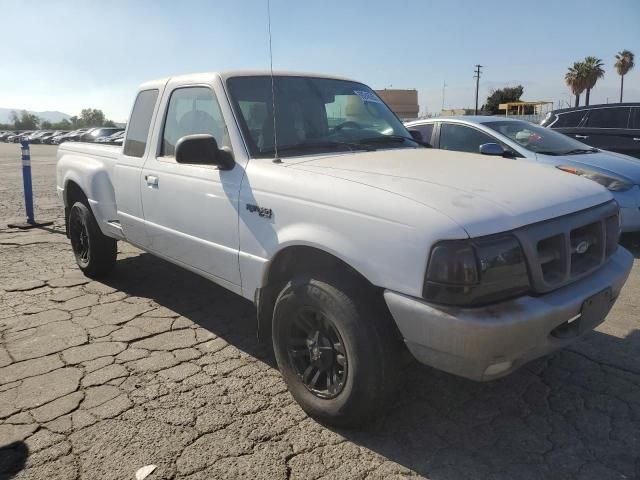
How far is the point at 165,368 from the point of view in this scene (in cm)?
333

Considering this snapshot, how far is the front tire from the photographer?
2.33 meters

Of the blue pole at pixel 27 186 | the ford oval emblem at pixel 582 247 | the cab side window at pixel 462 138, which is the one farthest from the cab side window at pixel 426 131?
the blue pole at pixel 27 186

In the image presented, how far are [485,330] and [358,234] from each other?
0.69 metres

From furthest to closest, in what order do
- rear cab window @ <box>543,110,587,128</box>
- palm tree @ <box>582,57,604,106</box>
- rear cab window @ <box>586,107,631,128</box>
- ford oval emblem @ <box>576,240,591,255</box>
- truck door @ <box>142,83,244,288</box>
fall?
palm tree @ <box>582,57,604,106</box> < rear cab window @ <box>543,110,587,128</box> < rear cab window @ <box>586,107,631,128</box> < truck door @ <box>142,83,244,288</box> < ford oval emblem @ <box>576,240,591,255</box>

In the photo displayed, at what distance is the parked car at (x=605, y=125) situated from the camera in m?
8.26

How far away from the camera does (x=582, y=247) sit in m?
2.47

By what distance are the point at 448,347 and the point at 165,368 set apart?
2048 millimetres

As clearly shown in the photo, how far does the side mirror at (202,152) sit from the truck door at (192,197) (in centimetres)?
8

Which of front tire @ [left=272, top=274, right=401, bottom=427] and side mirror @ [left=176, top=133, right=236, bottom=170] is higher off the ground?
side mirror @ [left=176, top=133, right=236, bottom=170]

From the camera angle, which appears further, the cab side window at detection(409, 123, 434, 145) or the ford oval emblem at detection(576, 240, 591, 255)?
the cab side window at detection(409, 123, 434, 145)

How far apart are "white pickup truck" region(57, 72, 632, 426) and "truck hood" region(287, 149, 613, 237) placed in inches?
0.5

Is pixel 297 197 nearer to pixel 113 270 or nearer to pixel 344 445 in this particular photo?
pixel 344 445

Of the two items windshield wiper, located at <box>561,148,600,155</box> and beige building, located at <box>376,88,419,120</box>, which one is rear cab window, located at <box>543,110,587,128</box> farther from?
beige building, located at <box>376,88,419,120</box>

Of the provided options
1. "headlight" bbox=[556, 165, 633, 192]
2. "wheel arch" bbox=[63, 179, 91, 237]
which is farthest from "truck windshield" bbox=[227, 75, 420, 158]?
"headlight" bbox=[556, 165, 633, 192]
